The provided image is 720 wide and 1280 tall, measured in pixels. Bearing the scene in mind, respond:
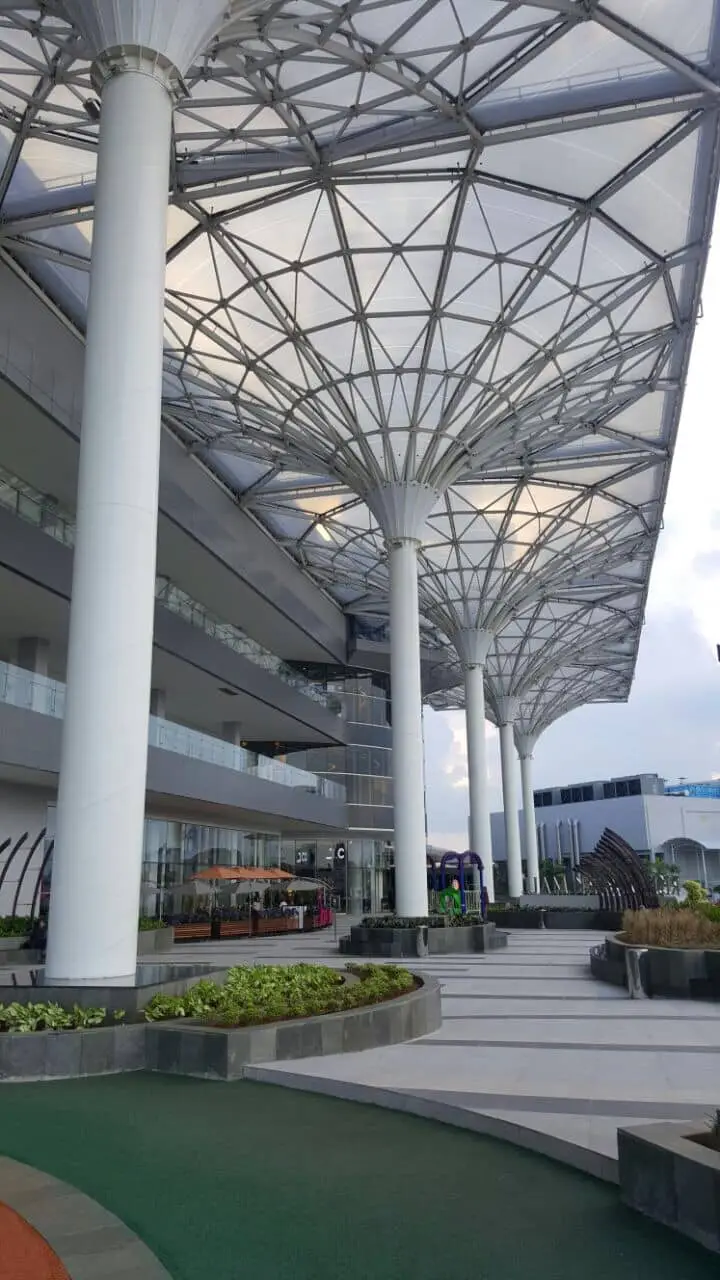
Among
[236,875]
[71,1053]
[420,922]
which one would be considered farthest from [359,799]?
[71,1053]

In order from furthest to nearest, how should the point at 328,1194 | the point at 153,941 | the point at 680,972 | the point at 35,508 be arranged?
the point at 153,941, the point at 35,508, the point at 680,972, the point at 328,1194

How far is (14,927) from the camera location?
25.5 metres

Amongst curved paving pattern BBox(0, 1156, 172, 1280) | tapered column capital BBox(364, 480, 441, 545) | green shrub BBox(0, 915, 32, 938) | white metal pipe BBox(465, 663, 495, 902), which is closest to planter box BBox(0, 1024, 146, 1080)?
curved paving pattern BBox(0, 1156, 172, 1280)

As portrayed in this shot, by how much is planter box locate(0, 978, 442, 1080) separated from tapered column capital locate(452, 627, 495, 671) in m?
37.3

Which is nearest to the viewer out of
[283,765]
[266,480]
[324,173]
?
[324,173]

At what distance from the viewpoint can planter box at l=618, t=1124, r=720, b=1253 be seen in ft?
16.1

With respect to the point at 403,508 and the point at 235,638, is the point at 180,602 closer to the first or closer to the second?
the point at 235,638

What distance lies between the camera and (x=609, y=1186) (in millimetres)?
6055

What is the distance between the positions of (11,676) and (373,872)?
4046 centimetres

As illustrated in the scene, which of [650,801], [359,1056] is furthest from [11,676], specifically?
[650,801]

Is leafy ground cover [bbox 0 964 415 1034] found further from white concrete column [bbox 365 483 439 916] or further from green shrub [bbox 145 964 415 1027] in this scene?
white concrete column [bbox 365 483 439 916]

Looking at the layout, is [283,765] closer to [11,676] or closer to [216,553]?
[216,553]

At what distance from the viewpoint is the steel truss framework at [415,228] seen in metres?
18.1

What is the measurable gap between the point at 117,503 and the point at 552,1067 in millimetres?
8300
